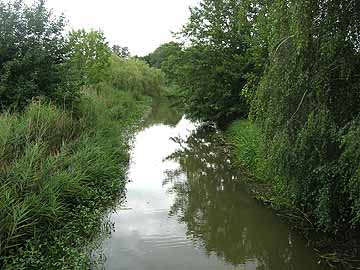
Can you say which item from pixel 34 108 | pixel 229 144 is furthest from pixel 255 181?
pixel 34 108

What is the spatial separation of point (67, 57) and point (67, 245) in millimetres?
8573

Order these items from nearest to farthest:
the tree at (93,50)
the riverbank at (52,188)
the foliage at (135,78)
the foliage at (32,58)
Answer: the riverbank at (52,188)
the foliage at (32,58)
the tree at (93,50)
the foliage at (135,78)

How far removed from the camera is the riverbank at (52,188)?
211 inches

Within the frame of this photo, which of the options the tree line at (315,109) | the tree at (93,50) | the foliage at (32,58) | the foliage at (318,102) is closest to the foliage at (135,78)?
the tree at (93,50)

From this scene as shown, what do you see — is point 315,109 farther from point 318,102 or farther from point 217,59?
point 217,59

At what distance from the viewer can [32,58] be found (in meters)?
11.6

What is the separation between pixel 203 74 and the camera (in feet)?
Result: 60.5

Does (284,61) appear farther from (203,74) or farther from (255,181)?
(203,74)

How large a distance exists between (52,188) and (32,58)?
6.52 meters

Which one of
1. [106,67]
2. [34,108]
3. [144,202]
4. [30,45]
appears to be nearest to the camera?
[144,202]

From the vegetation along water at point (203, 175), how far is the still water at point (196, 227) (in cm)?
3

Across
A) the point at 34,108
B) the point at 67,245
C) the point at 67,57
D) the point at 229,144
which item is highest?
the point at 67,57

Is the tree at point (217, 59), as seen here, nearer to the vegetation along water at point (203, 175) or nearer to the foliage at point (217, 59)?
the foliage at point (217, 59)

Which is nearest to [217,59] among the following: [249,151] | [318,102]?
[249,151]
